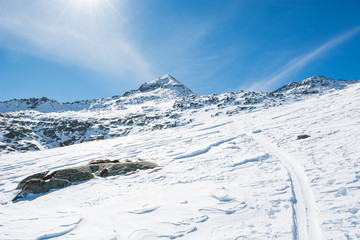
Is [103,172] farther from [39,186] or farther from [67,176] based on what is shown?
[39,186]

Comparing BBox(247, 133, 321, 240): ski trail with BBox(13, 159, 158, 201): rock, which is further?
BBox(13, 159, 158, 201): rock

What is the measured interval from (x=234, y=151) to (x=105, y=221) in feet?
32.8

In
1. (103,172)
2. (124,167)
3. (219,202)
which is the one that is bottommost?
(219,202)

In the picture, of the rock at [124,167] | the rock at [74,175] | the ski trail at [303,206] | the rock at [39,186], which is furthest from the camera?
the rock at [124,167]

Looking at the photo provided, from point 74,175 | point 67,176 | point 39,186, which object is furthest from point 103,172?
point 39,186

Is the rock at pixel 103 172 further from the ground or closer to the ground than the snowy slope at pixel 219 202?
further from the ground

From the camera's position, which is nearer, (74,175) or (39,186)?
(39,186)

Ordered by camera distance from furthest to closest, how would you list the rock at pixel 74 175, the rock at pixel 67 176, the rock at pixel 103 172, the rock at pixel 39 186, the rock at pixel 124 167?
the rock at pixel 124 167 < the rock at pixel 103 172 < the rock at pixel 74 175 < the rock at pixel 67 176 < the rock at pixel 39 186

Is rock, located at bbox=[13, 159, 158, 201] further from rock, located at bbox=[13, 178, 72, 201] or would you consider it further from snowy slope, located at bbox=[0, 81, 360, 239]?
snowy slope, located at bbox=[0, 81, 360, 239]

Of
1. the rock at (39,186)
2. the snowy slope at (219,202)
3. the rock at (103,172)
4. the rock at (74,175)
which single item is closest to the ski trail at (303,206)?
the snowy slope at (219,202)

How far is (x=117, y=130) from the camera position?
75188 mm

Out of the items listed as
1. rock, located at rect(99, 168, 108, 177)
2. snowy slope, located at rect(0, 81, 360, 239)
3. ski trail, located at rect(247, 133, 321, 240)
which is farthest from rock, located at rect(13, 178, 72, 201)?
ski trail, located at rect(247, 133, 321, 240)

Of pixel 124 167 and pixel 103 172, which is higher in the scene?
pixel 124 167

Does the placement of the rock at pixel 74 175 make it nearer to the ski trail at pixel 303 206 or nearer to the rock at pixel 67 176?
the rock at pixel 67 176
